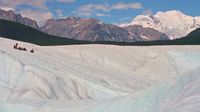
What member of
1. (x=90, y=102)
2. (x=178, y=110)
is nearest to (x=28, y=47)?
(x=90, y=102)

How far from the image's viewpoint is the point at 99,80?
7362cm

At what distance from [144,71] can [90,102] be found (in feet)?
242

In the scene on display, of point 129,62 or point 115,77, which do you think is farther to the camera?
point 129,62

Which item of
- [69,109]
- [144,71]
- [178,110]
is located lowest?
[144,71]

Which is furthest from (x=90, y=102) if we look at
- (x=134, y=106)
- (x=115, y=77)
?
(x=115, y=77)

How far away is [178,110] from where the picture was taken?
59.1 ft

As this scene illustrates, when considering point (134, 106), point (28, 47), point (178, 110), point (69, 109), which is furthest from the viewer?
point (28, 47)

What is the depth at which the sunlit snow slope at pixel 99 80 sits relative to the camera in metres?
21.6

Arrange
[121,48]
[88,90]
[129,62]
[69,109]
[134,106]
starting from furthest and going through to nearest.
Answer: [121,48], [129,62], [88,90], [69,109], [134,106]

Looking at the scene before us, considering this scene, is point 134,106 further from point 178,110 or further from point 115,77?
point 115,77

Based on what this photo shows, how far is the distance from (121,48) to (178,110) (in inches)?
3569

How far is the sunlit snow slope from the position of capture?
21.6 m

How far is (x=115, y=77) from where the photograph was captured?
3152 inches

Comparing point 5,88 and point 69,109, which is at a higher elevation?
point 69,109
